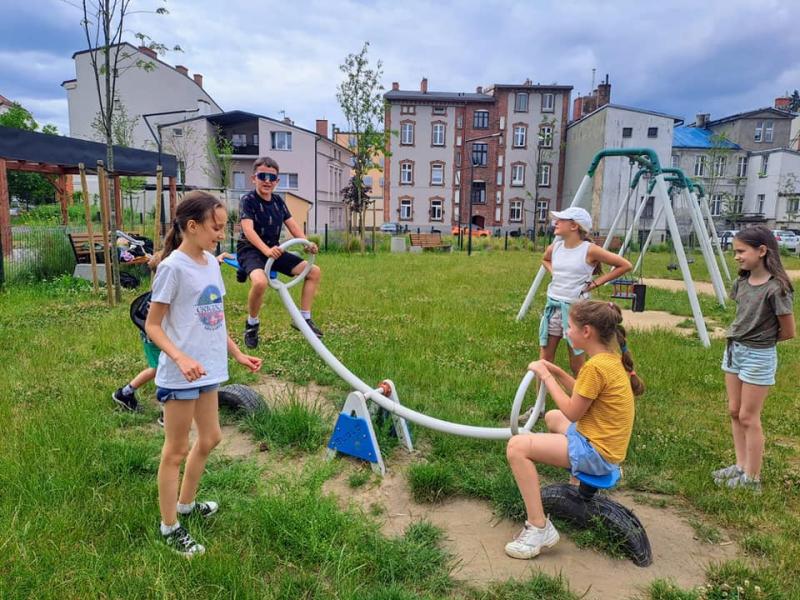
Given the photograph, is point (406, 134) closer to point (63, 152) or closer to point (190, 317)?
point (63, 152)

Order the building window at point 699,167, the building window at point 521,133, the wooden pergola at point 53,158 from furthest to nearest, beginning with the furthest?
the building window at point 521,133, the building window at point 699,167, the wooden pergola at point 53,158

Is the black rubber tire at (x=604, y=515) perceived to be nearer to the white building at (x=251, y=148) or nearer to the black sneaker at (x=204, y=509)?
the black sneaker at (x=204, y=509)

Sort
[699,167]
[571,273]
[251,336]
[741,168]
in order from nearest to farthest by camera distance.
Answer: [571,273], [251,336], [699,167], [741,168]

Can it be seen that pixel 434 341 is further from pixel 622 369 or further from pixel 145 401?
pixel 622 369

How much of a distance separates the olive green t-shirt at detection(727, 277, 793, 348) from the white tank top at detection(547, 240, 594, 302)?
115cm

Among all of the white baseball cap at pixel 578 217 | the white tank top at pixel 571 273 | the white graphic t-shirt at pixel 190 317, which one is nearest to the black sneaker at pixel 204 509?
the white graphic t-shirt at pixel 190 317

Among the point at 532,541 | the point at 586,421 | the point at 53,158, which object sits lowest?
the point at 532,541

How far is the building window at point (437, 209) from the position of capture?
50.2 metres

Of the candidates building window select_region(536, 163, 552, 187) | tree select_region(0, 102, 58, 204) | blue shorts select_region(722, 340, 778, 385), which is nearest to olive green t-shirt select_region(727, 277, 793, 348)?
blue shorts select_region(722, 340, 778, 385)

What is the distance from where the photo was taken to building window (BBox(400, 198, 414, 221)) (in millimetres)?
50219

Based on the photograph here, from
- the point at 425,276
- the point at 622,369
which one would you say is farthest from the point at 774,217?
the point at 622,369

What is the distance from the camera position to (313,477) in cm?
337

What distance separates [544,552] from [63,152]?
12.4 metres

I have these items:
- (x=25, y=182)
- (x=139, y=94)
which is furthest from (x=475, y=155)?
(x=25, y=182)
